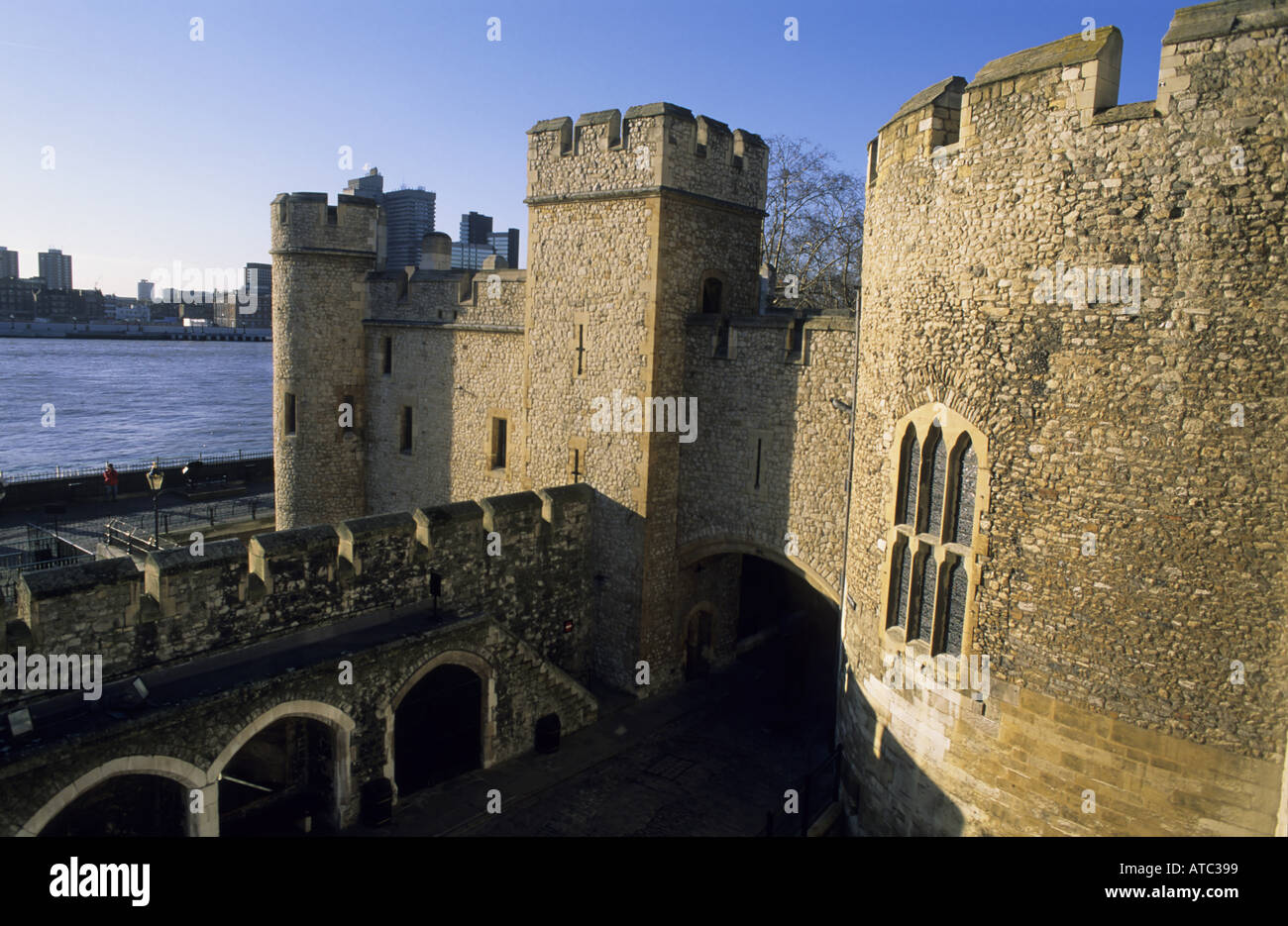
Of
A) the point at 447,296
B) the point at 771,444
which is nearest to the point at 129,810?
the point at 771,444

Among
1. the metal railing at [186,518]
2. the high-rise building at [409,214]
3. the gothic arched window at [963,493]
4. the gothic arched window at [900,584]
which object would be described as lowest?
the metal railing at [186,518]

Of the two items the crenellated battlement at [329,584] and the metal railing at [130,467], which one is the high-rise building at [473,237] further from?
the crenellated battlement at [329,584]

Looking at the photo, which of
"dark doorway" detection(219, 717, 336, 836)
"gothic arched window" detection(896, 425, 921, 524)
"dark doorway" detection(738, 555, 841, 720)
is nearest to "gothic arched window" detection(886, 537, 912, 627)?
"gothic arched window" detection(896, 425, 921, 524)

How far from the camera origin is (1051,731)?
306 inches

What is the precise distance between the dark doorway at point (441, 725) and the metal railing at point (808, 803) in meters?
4.34

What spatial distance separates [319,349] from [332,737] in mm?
11128

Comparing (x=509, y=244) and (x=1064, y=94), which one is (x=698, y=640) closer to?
(x=1064, y=94)

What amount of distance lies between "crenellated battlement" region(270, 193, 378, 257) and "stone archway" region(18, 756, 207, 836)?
13.2 m

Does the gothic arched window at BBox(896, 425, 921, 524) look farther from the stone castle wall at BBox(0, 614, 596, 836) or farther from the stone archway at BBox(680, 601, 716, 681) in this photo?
the stone archway at BBox(680, 601, 716, 681)

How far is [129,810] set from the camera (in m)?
10.5

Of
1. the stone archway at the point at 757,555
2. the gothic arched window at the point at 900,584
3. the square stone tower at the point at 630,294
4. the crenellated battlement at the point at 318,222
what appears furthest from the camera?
the crenellated battlement at the point at 318,222

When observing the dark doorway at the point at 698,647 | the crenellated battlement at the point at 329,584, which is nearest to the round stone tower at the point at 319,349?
the crenellated battlement at the point at 329,584

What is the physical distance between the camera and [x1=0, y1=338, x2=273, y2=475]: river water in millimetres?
51906

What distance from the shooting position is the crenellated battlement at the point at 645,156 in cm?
1403
